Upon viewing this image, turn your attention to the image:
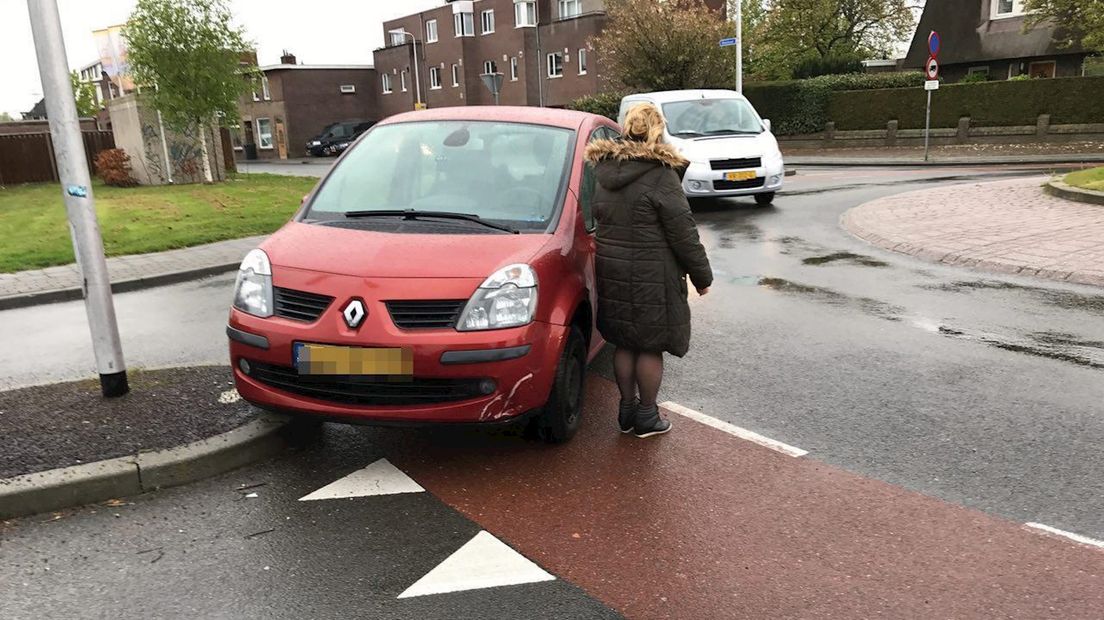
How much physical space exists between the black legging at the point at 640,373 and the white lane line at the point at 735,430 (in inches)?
16.3

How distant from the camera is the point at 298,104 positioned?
2266 inches

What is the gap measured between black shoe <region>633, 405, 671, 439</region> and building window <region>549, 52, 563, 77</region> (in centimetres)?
4627

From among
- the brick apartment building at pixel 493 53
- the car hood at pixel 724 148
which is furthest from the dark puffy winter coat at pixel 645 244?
the brick apartment building at pixel 493 53

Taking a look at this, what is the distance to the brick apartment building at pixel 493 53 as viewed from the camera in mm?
47469

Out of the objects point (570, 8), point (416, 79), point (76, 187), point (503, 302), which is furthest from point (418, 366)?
point (416, 79)

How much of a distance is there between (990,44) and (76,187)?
1557 inches

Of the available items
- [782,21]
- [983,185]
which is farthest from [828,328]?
[782,21]

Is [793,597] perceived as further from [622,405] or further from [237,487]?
[237,487]

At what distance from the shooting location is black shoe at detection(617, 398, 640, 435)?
15.3 ft

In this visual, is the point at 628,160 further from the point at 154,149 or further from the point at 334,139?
the point at 334,139

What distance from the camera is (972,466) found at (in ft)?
13.5

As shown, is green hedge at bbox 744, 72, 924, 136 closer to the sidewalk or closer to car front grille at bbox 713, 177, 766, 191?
car front grille at bbox 713, 177, 766, 191

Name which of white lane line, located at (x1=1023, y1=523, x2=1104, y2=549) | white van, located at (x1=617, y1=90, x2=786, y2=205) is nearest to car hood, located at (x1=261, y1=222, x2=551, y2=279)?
white lane line, located at (x1=1023, y1=523, x2=1104, y2=549)

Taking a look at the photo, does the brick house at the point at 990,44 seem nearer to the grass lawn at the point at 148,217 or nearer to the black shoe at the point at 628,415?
the grass lawn at the point at 148,217
